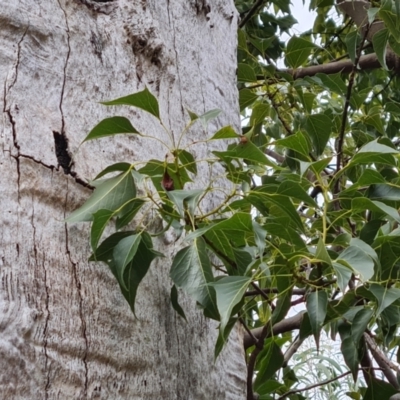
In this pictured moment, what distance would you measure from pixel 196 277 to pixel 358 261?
0.17 m

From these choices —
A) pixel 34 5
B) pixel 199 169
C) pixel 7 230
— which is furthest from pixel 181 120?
pixel 7 230

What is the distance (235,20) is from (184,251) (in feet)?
2.35

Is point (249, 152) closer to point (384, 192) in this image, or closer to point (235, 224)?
point (235, 224)

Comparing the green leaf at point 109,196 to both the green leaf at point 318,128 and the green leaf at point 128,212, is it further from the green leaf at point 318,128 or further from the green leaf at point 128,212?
the green leaf at point 318,128

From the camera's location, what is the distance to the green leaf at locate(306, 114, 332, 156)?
4.34 ft

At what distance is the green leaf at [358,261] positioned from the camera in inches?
27.8

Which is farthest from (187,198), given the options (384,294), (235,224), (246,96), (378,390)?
(246,96)

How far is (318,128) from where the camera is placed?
1338 millimetres

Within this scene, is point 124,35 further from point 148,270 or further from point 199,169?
point 148,270

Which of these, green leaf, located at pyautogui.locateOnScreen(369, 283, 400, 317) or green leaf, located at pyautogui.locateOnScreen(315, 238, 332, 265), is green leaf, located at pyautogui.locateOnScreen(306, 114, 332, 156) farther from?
green leaf, located at pyautogui.locateOnScreen(315, 238, 332, 265)

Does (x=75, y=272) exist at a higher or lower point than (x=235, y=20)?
lower

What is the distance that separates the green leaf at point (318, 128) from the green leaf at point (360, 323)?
49cm

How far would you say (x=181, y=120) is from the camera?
1035 mm

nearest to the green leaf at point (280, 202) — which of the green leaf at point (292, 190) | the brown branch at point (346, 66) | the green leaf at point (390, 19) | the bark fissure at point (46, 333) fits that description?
the green leaf at point (292, 190)
